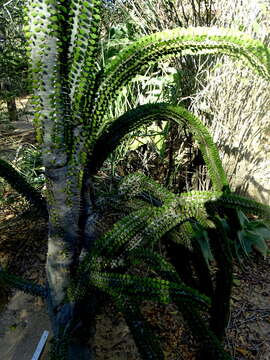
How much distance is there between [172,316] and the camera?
4.92 feet

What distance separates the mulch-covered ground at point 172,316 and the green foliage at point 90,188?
456 mm

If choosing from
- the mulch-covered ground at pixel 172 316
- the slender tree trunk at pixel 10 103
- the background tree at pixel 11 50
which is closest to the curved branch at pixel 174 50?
the mulch-covered ground at pixel 172 316

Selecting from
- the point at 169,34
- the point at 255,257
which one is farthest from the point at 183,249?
the point at 255,257

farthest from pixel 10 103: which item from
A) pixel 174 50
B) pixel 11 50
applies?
pixel 174 50

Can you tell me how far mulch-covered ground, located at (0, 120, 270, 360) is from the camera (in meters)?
1.31

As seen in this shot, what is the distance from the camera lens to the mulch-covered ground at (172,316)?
1.31 meters

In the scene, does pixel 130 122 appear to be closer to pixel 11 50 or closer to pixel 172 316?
pixel 172 316

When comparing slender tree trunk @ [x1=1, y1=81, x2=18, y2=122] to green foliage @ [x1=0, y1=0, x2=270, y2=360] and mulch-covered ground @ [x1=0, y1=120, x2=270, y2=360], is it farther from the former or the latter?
green foliage @ [x1=0, y1=0, x2=270, y2=360]

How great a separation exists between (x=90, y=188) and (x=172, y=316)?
1030 mm

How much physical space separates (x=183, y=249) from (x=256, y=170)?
156cm

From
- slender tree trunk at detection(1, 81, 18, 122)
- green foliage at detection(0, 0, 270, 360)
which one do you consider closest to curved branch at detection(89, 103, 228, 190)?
green foliage at detection(0, 0, 270, 360)

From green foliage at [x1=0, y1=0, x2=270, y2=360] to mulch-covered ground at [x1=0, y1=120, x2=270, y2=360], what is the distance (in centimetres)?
46

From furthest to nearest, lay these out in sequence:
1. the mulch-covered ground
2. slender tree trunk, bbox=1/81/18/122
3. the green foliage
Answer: slender tree trunk, bbox=1/81/18/122 < the mulch-covered ground < the green foliage

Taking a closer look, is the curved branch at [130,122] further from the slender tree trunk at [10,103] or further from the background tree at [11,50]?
the slender tree trunk at [10,103]
